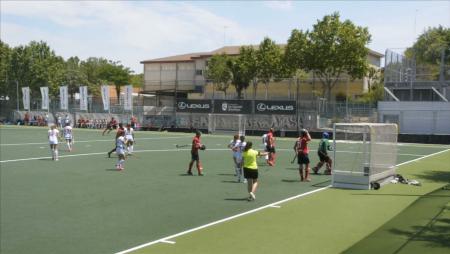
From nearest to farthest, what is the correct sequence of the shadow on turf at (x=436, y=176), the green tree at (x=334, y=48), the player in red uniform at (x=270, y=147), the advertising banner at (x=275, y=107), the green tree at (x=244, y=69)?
1. the shadow on turf at (x=436, y=176)
2. the player in red uniform at (x=270, y=147)
3. the advertising banner at (x=275, y=107)
4. the green tree at (x=334, y=48)
5. the green tree at (x=244, y=69)

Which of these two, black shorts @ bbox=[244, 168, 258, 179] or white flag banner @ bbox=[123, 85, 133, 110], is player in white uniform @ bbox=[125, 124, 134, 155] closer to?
black shorts @ bbox=[244, 168, 258, 179]

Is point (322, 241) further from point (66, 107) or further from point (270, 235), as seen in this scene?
point (66, 107)

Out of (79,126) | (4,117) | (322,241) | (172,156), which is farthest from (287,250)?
(4,117)

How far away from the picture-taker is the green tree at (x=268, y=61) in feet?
235

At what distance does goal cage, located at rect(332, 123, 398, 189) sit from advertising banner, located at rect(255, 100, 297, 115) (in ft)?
112

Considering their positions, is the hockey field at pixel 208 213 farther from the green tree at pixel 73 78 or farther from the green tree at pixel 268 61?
the green tree at pixel 73 78

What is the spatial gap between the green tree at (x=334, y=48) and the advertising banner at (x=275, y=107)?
1292 centimetres

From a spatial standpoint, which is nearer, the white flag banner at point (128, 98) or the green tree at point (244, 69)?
the white flag banner at point (128, 98)

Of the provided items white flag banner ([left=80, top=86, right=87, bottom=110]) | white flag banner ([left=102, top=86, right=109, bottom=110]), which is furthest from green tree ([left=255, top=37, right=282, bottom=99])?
white flag banner ([left=80, top=86, right=87, bottom=110])

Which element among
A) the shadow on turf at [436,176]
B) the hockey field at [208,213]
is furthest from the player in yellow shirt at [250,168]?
the shadow on turf at [436,176]

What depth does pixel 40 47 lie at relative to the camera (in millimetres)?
90875

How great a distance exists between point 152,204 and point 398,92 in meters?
43.5

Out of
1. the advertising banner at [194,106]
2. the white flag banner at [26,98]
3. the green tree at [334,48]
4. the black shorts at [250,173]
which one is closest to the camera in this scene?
the black shorts at [250,173]

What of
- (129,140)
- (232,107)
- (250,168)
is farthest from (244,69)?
(250,168)
